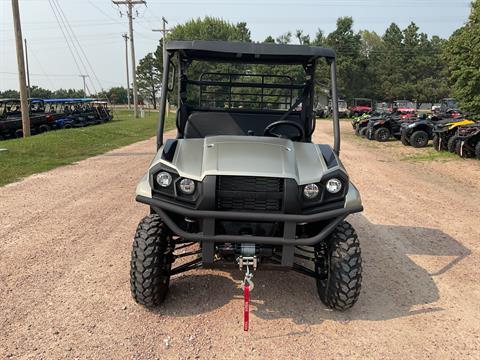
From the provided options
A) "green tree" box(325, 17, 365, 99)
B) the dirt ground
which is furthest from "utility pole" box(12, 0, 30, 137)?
"green tree" box(325, 17, 365, 99)

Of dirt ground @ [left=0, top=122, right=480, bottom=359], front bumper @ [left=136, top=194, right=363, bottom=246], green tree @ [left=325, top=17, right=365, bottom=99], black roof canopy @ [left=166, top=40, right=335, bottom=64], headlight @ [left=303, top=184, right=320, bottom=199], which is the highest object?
green tree @ [left=325, top=17, right=365, bottom=99]

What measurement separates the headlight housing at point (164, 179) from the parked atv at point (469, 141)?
11001 mm

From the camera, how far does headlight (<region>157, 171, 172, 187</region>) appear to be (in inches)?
129

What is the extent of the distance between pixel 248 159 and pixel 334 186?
0.65m

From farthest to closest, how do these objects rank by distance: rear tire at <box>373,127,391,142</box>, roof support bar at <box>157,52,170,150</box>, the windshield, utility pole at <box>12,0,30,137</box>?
1. rear tire at <box>373,127,391,142</box>
2. utility pole at <box>12,0,30,137</box>
3. the windshield
4. roof support bar at <box>157,52,170,150</box>

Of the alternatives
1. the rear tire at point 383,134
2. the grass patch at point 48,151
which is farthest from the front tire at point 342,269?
the rear tire at point 383,134

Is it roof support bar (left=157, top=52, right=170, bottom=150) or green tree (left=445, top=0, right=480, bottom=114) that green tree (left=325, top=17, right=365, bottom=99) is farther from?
roof support bar (left=157, top=52, right=170, bottom=150)

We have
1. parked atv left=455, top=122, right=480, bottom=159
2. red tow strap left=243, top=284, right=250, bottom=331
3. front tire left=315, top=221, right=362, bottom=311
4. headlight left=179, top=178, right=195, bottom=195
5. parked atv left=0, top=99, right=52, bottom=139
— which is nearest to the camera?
red tow strap left=243, top=284, right=250, bottom=331

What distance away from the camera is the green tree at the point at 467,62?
1527 centimetres

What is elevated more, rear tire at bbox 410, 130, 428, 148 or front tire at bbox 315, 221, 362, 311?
front tire at bbox 315, 221, 362, 311

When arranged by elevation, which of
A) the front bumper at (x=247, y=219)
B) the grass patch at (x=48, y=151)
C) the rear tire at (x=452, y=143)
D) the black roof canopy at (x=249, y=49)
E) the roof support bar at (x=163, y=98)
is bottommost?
the grass patch at (x=48, y=151)

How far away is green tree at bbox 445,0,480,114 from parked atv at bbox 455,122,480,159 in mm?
3688

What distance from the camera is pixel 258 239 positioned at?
10.3 ft

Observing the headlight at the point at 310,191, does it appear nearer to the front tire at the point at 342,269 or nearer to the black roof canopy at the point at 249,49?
the front tire at the point at 342,269
